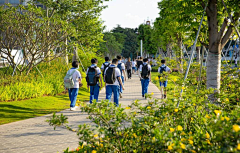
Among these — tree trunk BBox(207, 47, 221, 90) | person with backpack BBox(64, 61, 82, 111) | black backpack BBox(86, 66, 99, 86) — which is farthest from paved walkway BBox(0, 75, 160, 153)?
tree trunk BBox(207, 47, 221, 90)

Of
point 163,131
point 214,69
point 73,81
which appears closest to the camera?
point 163,131

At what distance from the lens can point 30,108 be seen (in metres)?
8.93

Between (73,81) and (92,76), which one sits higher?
(92,76)

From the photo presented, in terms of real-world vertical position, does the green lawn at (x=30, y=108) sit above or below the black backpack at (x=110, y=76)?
below

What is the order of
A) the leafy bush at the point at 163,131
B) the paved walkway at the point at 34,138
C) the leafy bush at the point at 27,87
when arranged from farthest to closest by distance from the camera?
the leafy bush at the point at 27,87
the paved walkway at the point at 34,138
the leafy bush at the point at 163,131

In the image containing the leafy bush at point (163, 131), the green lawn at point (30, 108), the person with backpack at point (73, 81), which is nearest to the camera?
the leafy bush at point (163, 131)

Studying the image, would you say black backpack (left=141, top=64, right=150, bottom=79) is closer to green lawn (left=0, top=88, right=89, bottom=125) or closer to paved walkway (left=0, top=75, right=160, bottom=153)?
green lawn (left=0, top=88, right=89, bottom=125)

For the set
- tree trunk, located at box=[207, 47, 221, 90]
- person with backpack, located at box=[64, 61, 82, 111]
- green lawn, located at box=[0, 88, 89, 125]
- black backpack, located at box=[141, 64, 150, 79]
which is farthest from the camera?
black backpack, located at box=[141, 64, 150, 79]

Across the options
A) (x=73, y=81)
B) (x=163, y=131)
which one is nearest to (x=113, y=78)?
(x=73, y=81)

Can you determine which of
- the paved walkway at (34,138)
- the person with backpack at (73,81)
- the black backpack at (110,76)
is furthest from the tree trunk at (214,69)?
the person with backpack at (73,81)

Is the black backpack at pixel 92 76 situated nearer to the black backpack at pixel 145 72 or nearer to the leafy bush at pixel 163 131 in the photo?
the black backpack at pixel 145 72

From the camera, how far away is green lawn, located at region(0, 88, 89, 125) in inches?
309

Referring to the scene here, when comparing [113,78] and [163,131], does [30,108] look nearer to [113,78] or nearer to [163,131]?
[113,78]

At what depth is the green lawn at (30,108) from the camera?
25.8ft
